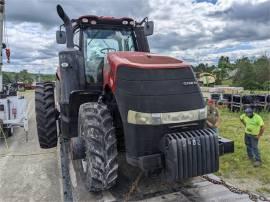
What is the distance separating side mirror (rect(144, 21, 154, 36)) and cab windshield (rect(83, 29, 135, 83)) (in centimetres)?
28

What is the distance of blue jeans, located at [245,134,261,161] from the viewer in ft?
20.7

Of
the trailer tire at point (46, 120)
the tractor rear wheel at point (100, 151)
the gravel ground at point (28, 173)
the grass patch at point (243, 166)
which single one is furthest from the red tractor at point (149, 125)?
the trailer tire at point (46, 120)

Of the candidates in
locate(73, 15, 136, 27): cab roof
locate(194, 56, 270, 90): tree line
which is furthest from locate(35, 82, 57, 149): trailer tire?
locate(194, 56, 270, 90): tree line

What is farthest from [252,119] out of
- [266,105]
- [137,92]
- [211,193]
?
[266,105]

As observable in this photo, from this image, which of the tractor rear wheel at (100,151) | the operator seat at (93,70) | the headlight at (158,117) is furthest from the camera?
the operator seat at (93,70)

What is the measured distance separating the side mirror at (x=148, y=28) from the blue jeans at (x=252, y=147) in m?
2.96

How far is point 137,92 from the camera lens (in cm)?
366

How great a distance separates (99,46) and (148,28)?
953 millimetres

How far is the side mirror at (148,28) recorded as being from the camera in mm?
5582

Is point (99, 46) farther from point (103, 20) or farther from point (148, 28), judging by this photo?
point (148, 28)

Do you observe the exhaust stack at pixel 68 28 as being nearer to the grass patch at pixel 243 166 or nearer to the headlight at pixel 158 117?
the headlight at pixel 158 117

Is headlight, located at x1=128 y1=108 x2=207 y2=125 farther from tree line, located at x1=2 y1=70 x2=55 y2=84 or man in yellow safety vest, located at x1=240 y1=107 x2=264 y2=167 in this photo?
tree line, located at x1=2 y1=70 x2=55 y2=84

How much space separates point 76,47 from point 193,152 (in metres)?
2.90

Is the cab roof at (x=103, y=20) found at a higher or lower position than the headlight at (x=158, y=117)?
higher
